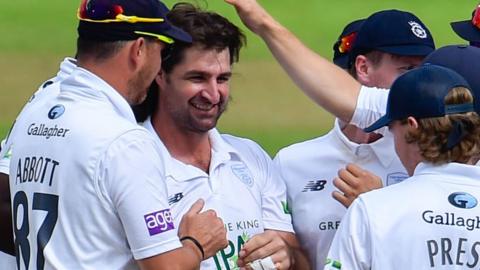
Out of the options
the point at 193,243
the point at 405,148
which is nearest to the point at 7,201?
the point at 193,243

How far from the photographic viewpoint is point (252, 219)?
4.40 meters

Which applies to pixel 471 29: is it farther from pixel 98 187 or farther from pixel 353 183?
pixel 98 187

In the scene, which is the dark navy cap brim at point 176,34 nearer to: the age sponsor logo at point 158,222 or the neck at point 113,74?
the neck at point 113,74

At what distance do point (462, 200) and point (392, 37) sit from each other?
3.89 feet

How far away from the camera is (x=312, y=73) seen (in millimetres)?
4336

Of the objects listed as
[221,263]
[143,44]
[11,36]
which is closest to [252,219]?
[221,263]

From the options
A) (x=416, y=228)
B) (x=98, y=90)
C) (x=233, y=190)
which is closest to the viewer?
(x=416, y=228)

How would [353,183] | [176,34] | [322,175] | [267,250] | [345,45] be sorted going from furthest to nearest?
[345,45] < [322,175] < [267,250] < [353,183] < [176,34]

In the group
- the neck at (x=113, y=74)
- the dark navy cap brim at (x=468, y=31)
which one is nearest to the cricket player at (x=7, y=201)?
the neck at (x=113, y=74)

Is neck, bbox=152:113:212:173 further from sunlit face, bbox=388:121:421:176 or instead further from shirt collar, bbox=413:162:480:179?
shirt collar, bbox=413:162:480:179

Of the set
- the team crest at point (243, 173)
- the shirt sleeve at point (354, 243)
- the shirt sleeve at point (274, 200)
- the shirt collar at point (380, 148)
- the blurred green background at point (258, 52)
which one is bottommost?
the blurred green background at point (258, 52)

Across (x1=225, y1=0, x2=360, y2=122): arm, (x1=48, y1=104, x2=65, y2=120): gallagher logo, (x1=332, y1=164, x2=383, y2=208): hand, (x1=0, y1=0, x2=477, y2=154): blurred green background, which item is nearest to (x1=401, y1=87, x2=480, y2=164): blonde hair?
(x1=332, y1=164, x2=383, y2=208): hand

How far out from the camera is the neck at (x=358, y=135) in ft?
15.3

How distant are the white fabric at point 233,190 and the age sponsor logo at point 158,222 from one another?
49cm
